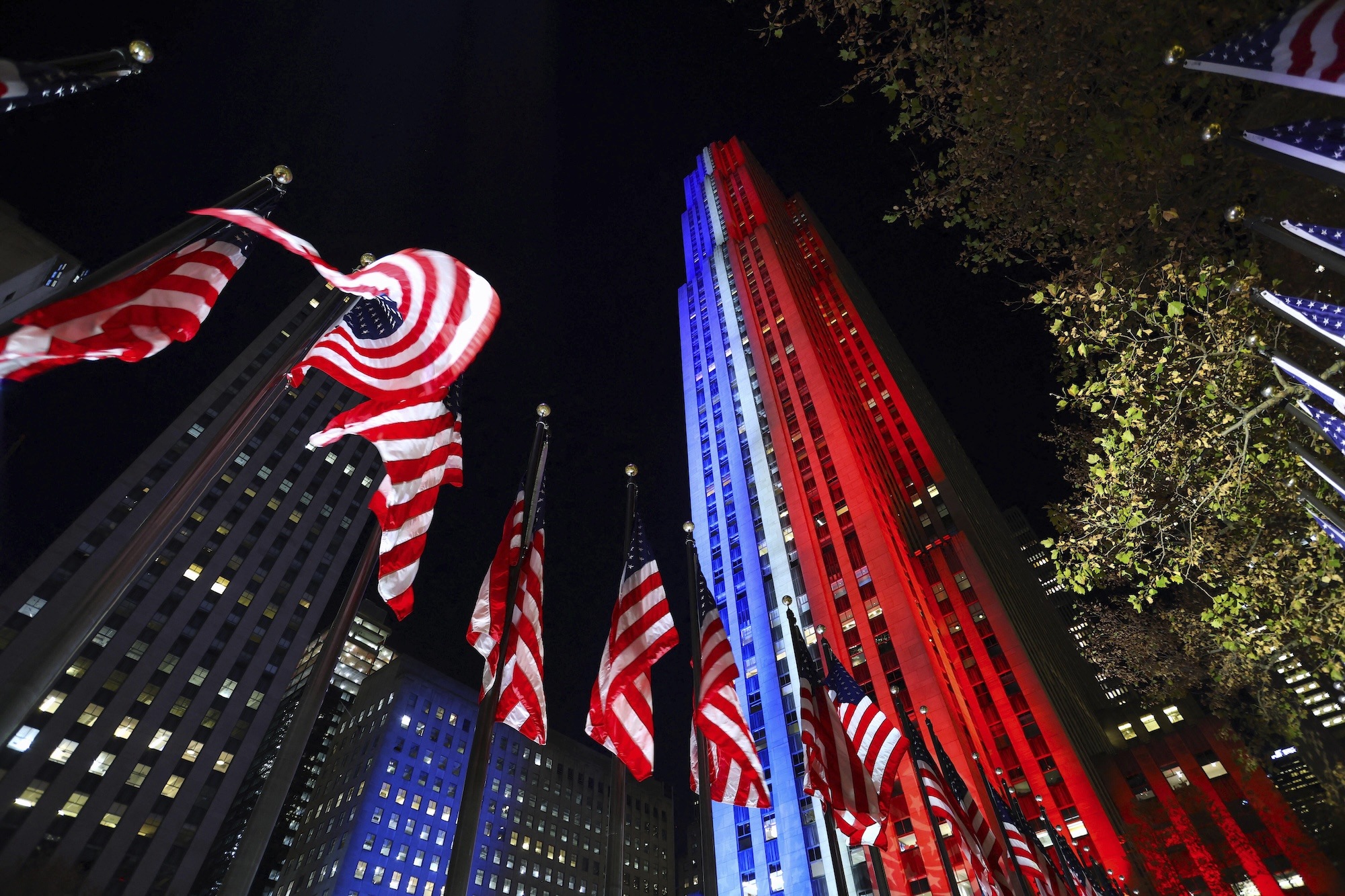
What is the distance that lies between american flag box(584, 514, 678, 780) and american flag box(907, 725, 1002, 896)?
7.86 meters

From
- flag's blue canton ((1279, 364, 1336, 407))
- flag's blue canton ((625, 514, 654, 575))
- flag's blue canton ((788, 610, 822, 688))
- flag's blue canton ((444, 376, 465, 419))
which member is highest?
flag's blue canton ((444, 376, 465, 419))

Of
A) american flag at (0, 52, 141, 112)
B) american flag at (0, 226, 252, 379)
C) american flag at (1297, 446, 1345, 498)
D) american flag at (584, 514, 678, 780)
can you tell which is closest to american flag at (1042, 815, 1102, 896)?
american flag at (1297, 446, 1345, 498)

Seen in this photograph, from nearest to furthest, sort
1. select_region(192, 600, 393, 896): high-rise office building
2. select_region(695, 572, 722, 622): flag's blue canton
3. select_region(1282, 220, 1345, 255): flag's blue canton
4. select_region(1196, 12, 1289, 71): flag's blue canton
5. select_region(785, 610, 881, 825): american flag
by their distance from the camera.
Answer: select_region(1196, 12, 1289, 71): flag's blue canton, select_region(1282, 220, 1345, 255): flag's blue canton, select_region(695, 572, 722, 622): flag's blue canton, select_region(785, 610, 881, 825): american flag, select_region(192, 600, 393, 896): high-rise office building

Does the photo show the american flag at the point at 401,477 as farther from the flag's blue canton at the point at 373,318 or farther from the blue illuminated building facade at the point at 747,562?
the blue illuminated building facade at the point at 747,562

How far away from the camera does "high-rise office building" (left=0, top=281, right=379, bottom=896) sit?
2256 inches

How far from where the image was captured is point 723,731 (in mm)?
10727

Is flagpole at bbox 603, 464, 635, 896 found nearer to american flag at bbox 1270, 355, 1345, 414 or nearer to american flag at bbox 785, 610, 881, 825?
american flag at bbox 785, 610, 881, 825

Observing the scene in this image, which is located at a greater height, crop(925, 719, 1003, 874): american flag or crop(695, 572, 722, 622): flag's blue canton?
crop(695, 572, 722, 622): flag's blue canton

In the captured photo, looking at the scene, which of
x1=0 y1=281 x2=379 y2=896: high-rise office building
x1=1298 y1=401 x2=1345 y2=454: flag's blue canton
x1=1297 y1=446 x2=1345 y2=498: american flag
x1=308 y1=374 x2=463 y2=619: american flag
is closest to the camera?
x1=308 y1=374 x2=463 y2=619: american flag

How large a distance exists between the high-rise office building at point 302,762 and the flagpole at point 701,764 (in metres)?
79.5

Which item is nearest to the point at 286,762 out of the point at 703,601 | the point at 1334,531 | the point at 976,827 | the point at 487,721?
the point at 487,721

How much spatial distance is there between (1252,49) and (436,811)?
3946 inches

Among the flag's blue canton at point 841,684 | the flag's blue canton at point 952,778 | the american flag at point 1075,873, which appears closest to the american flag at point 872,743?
the flag's blue canton at point 841,684

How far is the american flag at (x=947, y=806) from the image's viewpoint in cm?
1488
